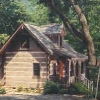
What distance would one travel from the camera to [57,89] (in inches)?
1148

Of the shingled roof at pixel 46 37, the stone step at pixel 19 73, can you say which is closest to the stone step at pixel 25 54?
the shingled roof at pixel 46 37

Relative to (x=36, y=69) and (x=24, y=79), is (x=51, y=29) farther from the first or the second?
(x=24, y=79)

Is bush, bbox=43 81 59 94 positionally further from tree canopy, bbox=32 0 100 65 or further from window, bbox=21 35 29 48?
window, bbox=21 35 29 48

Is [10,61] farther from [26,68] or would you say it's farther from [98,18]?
[98,18]

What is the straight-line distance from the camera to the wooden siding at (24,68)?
105ft

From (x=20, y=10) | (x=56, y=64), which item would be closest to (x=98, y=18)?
(x=56, y=64)

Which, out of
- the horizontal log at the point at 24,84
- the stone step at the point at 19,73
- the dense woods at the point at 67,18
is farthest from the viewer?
the stone step at the point at 19,73

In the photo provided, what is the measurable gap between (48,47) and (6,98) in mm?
8897

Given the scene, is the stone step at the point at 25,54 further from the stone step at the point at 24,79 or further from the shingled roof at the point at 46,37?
the stone step at the point at 24,79

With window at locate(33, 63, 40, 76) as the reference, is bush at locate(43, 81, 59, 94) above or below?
below

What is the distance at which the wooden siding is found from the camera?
32031mm

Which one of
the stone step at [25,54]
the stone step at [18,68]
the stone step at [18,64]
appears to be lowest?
the stone step at [18,68]

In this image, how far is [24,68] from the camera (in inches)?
1288

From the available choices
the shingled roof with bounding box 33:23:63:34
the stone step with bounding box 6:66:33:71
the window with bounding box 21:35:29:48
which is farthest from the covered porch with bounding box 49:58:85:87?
the shingled roof with bounding box 33:23:63:34
